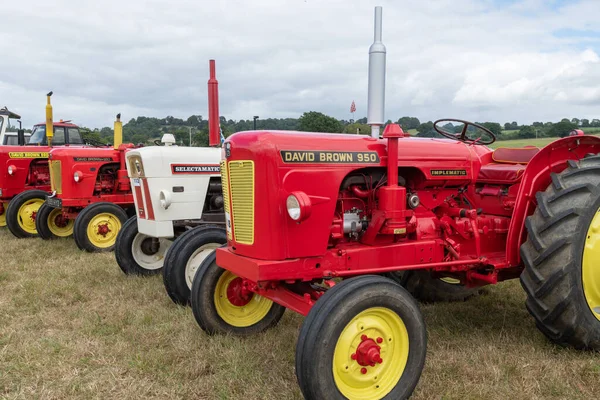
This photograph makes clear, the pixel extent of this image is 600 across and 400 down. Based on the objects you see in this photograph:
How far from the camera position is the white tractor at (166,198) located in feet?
16.2

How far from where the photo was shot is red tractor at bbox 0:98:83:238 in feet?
26.4

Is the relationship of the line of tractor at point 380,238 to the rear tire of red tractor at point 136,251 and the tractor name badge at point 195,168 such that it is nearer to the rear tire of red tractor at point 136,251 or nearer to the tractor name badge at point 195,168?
the tractor name badge at point 195,168

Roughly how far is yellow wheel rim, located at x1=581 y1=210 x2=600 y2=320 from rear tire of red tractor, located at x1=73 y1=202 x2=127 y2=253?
5629mm

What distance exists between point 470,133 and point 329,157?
1523 millimetres

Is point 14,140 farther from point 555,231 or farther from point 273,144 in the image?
point 555,231

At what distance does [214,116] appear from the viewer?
5559 millimetres

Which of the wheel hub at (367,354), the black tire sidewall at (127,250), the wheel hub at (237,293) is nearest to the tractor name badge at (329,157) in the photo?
the wheel hub at (367,354)

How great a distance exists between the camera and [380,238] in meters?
3.07

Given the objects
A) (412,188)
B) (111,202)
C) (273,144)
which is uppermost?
(273,144)

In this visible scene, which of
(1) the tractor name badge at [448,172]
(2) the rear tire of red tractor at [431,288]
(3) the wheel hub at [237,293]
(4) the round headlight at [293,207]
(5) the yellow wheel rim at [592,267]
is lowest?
(2) the rear tire of red tractor at [431,288]

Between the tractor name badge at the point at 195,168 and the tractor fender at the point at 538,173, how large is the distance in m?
2.96

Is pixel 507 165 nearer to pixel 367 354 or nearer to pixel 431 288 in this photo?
pixel 431 288

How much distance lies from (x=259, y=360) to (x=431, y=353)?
1083 millimetres

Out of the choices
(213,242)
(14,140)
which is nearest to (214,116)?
(213,242)
